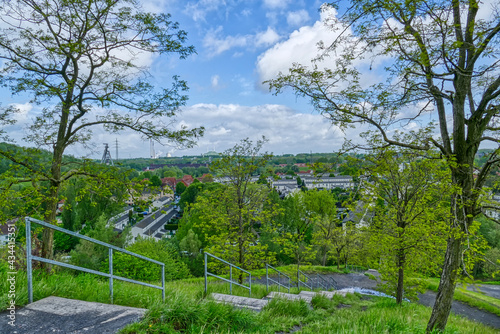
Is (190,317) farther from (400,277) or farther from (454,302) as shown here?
(454,302)

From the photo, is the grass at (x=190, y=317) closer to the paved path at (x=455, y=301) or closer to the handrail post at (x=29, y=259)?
the handrail post at (x=29, y=259)

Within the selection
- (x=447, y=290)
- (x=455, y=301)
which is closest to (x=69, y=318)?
(x=447, y=290)

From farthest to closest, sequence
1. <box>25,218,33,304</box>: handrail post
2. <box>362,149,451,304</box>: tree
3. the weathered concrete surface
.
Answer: <box>362,149,451,304</box>: tree
<box>25,218,33,304</box>: handrail post
the weathered concrete surface

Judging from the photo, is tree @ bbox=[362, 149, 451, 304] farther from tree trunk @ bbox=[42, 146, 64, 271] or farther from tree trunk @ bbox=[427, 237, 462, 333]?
tree trunk @ bbox=[42, 146, 64, 271]

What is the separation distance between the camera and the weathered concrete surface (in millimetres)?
2787

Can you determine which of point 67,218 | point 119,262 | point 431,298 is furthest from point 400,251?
point 67,218

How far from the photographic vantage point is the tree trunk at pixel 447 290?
518cm

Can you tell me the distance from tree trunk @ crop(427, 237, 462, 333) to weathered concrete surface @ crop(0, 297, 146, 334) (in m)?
5.32

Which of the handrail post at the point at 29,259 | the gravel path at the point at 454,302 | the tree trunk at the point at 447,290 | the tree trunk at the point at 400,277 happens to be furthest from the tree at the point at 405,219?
the handrail post at the point at 29,259

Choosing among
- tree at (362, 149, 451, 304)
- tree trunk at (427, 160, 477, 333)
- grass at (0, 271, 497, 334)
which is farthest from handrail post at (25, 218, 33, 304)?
tree at (362, 149, 451, 304)

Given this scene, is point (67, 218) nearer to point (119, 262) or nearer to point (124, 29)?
point (119, 262)

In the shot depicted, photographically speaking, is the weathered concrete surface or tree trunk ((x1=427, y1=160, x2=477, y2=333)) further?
tree trunk ((x1=427, y1=160, x2=477, y2=333))

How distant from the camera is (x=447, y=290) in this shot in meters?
5.23

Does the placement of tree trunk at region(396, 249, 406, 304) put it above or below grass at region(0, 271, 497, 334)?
below
